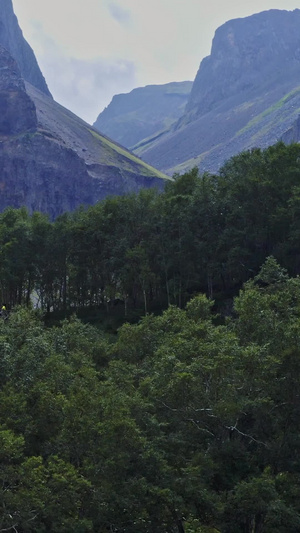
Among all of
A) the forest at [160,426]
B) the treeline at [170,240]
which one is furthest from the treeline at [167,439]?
the treeline at [170,240]

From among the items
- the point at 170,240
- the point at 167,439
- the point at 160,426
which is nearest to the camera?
the point at 167,439

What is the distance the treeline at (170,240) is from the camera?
221 feet

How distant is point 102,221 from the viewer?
79438mm

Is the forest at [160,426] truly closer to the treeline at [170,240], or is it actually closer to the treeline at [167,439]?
the treeline at [167,439]

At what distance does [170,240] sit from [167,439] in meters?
44.5

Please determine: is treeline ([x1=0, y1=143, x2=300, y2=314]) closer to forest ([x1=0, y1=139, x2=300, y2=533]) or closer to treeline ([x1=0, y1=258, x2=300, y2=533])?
forest ([x1=0, y1=139, x2=300, y2=533])

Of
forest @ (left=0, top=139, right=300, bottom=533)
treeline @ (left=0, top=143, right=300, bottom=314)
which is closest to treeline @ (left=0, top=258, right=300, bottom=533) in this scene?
forest @ (left=0, top=139, right=300, bottom=533)

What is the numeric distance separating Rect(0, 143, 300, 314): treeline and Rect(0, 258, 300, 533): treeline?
31.8 m

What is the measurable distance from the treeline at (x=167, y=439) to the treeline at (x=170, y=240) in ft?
104

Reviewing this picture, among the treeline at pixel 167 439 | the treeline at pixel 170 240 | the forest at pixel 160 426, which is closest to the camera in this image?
the treeline at pixel 167 439

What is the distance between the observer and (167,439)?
2952 cm

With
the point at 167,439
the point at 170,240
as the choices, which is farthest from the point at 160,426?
the point at 170,240

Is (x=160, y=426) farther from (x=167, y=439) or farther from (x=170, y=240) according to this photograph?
(x=170, y=240)

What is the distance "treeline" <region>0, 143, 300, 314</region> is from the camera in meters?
67.3
